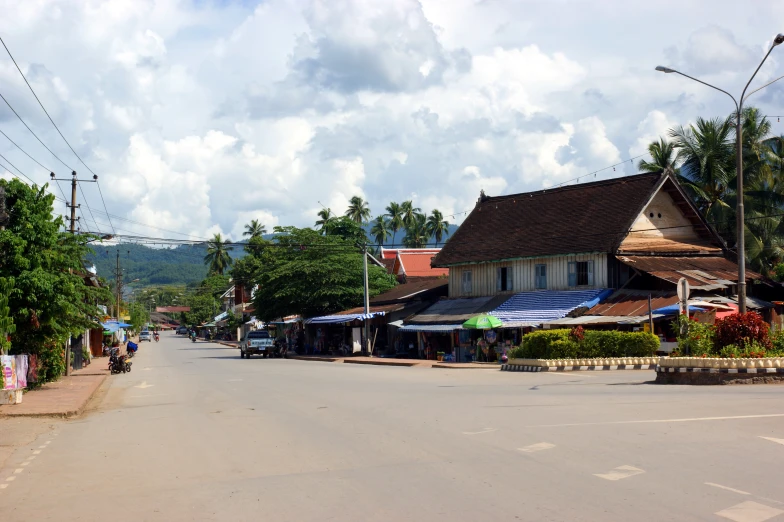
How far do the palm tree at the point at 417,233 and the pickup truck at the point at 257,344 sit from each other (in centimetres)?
6071

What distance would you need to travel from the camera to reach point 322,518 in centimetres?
775

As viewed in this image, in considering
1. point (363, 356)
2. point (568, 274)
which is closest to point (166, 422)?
point (568, 274)

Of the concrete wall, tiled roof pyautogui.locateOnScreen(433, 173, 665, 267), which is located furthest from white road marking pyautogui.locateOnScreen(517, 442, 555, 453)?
the concrete wall

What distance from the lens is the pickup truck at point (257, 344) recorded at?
186 ft

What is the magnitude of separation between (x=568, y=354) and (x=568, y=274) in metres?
11.5

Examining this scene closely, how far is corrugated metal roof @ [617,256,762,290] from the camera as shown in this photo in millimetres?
35719

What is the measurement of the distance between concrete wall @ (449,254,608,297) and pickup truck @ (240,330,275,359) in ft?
50.1

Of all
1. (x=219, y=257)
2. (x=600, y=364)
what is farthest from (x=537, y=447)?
(x=219, y=257)

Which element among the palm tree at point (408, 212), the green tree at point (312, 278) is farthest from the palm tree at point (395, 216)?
the green tree at point (312, 278)

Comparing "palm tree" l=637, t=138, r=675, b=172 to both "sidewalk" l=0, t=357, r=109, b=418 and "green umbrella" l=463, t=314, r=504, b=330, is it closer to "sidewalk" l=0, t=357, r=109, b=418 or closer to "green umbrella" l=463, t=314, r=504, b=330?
"green umbrella" l=463, t=314, r=504, b=330

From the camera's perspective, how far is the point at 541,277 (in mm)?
42844

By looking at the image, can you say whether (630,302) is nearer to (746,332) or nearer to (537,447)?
(746,332)

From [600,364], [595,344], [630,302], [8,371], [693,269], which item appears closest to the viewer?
[8,371]

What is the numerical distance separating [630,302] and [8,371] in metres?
25.0
